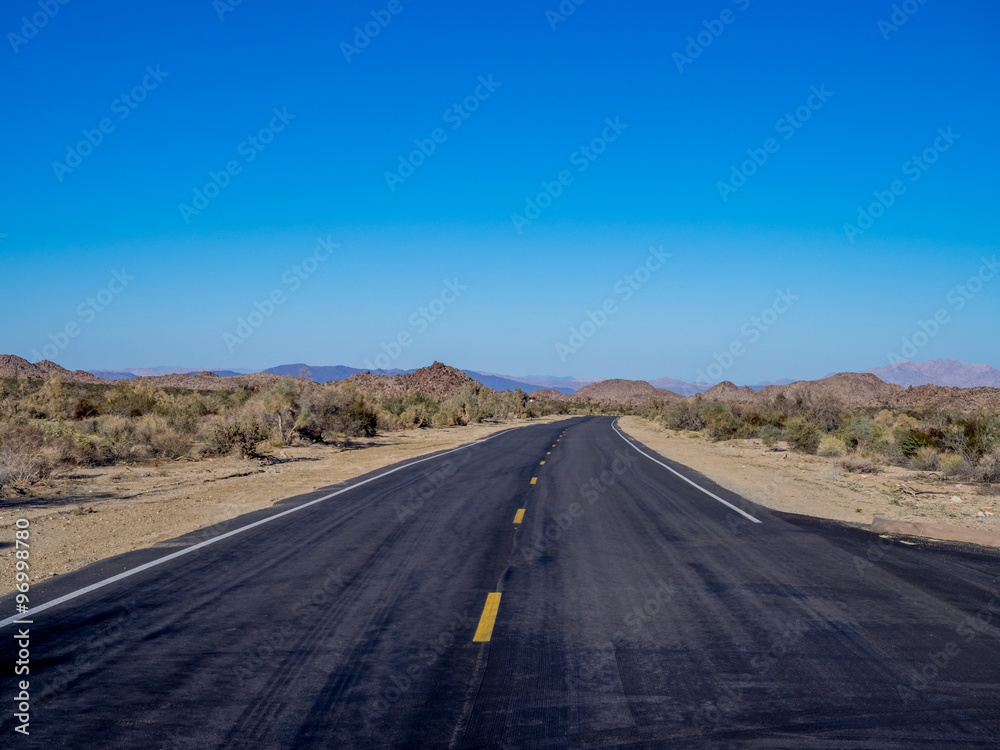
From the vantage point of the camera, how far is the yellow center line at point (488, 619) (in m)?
5.82

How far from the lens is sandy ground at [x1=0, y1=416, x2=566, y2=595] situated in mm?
9617

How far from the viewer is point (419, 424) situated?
179 feet

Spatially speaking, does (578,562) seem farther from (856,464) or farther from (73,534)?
(856,464)

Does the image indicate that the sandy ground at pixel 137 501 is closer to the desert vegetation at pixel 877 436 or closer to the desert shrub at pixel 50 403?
the desert shrub at pixel 50 403

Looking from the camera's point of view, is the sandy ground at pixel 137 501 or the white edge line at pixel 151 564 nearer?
the white edge line at pixel 151 564

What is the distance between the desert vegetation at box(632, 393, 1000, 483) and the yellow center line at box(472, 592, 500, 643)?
683 inches

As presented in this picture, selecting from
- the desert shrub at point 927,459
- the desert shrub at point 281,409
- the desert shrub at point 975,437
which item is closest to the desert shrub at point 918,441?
the desert shrub at point 927,459

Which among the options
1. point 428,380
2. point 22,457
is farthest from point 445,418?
point 428,380

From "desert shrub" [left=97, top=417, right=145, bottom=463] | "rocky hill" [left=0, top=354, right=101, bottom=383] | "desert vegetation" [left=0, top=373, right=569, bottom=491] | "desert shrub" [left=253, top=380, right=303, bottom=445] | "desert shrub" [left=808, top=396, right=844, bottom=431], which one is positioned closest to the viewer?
"desert vegetation" [left=0, top=373, right=569, bottom=491]

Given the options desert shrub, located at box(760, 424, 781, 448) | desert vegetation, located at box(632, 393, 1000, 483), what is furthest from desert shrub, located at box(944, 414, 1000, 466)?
desert shrub, located at box(760, 424, 781, 448)

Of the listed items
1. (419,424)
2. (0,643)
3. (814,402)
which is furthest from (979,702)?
(419,424)

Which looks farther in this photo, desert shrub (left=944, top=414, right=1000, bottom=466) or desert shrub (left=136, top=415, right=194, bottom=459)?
desert shrub (left=136, top=415, right=194, bottom=459)

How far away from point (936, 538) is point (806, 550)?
2735mm

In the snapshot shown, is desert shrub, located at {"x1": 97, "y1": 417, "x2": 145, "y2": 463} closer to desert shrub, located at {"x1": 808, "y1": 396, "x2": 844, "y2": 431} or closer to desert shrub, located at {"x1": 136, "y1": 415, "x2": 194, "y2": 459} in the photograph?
desert shrub, located at {"x1": 136, "y1": 415, "x2": 194, "y2": 459}
